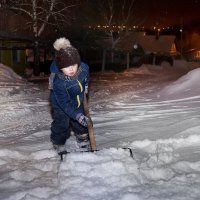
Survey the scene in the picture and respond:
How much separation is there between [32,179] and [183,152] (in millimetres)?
1919

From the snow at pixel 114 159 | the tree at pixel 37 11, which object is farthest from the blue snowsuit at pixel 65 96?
the tree at pixel 37 11

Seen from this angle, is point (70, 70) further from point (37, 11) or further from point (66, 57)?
point (37, 11)

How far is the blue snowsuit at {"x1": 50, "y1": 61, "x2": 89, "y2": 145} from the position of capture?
197 inches

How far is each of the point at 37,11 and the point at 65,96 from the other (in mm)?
21529

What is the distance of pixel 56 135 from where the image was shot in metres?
5.49

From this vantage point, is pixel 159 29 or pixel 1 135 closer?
pixel 1 135

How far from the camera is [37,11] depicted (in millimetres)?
25531

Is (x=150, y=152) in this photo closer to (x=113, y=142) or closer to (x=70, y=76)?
(x=113, y=142)

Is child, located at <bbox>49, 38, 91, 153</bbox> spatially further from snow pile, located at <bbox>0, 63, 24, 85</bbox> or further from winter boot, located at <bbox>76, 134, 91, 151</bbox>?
snow pile, located at <bbox>0, 63, 24, 85</bbox>

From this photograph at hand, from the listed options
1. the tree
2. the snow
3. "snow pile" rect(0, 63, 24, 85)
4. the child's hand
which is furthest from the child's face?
the tree

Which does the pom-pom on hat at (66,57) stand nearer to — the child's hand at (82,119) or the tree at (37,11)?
the child's hand at (82,119)

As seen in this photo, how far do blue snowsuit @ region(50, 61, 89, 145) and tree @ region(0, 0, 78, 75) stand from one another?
18912 millimetres

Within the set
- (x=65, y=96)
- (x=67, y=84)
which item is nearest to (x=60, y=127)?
(x=65, y=96)

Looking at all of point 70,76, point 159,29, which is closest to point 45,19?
point 70,76
